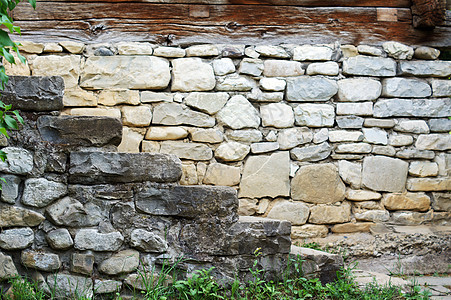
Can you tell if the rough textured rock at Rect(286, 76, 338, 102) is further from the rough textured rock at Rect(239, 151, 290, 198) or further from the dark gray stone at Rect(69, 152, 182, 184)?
the dark gray stone at Rect(69, 152, 182, 184)

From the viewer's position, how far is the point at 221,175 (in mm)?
3898

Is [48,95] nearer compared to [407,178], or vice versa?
[48,95]

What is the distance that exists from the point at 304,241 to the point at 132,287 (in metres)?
1.99

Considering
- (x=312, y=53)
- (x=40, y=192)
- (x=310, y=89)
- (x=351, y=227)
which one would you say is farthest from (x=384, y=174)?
(x=40, y=192)

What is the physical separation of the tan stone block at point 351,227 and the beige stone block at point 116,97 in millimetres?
2191

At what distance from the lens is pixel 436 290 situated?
309cm

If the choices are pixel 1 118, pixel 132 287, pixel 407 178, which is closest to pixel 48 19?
pixel 1 118

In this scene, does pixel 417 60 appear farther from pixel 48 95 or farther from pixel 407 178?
pixel 48 95

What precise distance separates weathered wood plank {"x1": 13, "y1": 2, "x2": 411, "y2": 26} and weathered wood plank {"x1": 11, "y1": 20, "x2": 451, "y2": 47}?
5cm

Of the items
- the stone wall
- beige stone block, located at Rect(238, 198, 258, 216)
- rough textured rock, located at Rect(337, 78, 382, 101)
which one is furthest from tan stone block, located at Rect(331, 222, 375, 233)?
rough textured rock, located at Rect(337, 78, 382, 101)

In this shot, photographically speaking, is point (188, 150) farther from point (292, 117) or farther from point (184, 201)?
point (184, 201)

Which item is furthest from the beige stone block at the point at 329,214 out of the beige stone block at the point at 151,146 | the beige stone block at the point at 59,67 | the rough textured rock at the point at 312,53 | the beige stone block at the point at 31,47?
the beige stone block at the point at 31,47

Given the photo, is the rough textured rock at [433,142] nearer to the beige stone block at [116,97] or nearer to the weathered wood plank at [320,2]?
the weathered wood plank at [320,2]

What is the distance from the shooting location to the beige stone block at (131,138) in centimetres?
381
